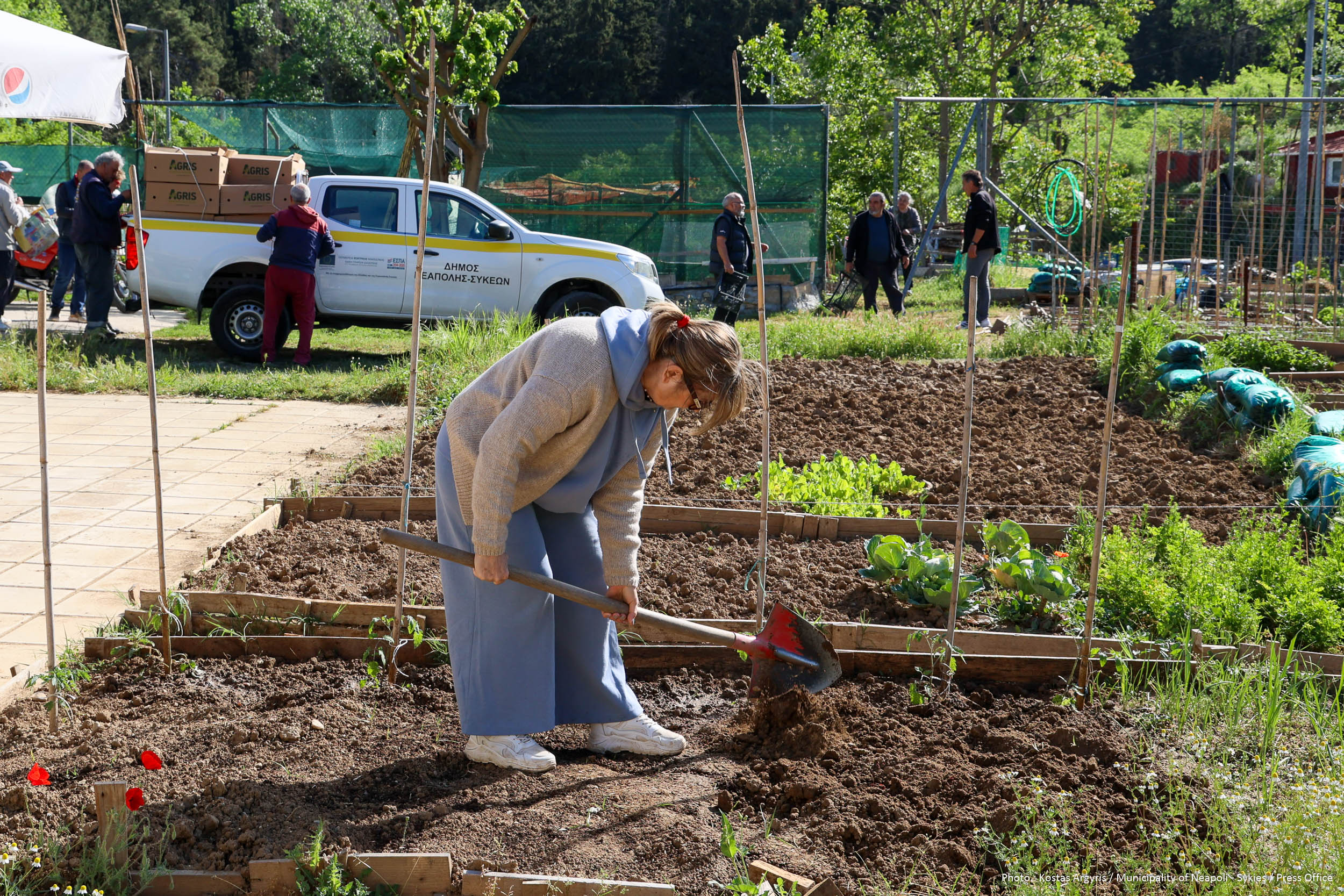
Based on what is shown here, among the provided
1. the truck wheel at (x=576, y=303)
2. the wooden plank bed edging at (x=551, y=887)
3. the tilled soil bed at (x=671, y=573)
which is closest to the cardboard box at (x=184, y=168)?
the truck wheel at (x=576, y=303)

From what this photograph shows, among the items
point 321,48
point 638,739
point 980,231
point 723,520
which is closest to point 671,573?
point 723,520

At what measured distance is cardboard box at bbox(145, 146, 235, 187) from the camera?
10.4 m

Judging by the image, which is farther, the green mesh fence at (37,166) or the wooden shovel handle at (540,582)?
the green mesh fence at (37,166)

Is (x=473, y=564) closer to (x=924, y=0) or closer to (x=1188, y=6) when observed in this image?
(x=924, y=0)

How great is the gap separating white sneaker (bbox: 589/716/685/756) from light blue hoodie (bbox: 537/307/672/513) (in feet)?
2.26

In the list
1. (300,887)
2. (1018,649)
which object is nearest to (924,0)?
(1018,649)

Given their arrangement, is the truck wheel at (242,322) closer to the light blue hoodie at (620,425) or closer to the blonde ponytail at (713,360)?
the light blue hoodie at (620,425)

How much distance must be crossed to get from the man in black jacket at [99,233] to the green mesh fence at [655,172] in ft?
13.5

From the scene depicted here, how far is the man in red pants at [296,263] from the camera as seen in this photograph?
31.8 ft

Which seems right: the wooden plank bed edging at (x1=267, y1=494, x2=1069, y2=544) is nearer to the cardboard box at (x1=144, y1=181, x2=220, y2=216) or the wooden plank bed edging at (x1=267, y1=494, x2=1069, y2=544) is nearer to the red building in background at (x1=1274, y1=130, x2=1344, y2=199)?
the cardboard box at (x1=144, y1=181, x2=220, y2=216)

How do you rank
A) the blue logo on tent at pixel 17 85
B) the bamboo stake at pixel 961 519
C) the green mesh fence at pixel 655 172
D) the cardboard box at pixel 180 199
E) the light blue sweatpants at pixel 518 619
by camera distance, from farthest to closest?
the green mesh fence at pixel 655 172
the cardboard box at pixel 180 199
the blue logo on tent at pixel 17 85
the bamboo stake at pixel 961 519
the light blue sweatpants at pixel 518 619

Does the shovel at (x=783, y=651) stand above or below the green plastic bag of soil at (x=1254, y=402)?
below

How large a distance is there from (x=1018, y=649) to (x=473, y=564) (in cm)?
206

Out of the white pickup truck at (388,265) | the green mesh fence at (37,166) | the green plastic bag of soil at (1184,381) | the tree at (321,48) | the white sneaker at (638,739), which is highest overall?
the tree at (321,48)
